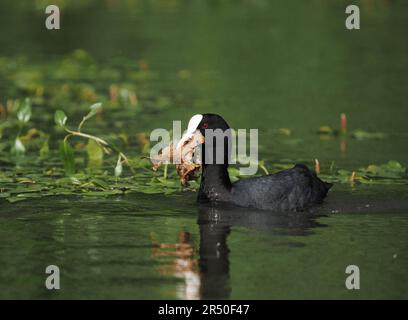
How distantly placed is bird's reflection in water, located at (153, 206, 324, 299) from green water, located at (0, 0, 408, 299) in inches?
0.7

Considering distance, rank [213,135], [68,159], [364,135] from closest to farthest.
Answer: [213,135] → [68,159] → [364,135]

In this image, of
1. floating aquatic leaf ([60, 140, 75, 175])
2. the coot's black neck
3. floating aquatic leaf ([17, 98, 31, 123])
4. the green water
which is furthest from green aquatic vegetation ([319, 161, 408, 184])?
floating aquatic leaf ([17, 98, 31, 123])

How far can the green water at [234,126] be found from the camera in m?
8.19

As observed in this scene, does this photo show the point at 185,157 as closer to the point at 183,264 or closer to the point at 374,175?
the point at 183,264

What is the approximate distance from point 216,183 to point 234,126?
15.4 feet

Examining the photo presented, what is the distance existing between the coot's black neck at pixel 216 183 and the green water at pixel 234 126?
148 mm

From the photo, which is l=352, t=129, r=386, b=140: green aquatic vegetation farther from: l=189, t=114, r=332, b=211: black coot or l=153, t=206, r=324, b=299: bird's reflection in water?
l=153, t=206, r=324, b=299: bird's reflection in water

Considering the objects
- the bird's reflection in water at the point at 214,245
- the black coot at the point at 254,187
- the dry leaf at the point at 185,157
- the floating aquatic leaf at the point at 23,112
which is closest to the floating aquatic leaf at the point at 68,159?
the dry leaf at the point at 185,157

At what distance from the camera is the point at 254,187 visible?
10289mm

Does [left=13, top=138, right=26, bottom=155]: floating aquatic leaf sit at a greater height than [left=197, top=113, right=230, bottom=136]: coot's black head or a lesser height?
lesser

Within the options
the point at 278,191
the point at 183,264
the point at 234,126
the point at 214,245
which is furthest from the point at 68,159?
the point at 234,126

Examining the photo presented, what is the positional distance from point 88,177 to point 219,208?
6.01 ft

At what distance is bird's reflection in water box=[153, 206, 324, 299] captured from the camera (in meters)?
7.91

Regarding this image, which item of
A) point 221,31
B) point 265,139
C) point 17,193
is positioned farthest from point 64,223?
point 221,31
